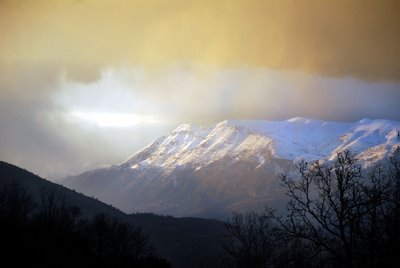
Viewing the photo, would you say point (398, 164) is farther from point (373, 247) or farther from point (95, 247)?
point (95, 247)

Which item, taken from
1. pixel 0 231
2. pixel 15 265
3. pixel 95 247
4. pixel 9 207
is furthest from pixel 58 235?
pixel 9 207

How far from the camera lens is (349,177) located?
34719 millimetres

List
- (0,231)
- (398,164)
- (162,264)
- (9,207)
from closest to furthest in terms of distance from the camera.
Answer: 1. (398,164)
2. (0,231)
3. (162,264)
4. (9,207)

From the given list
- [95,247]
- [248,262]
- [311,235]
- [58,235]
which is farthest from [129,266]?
[95,247]

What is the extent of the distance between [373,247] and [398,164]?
1070 cm

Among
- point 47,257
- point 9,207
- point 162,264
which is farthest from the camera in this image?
point 9,207

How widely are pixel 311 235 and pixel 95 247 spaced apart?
8504 centimetres

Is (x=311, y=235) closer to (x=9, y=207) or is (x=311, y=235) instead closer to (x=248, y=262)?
(x=248, y=262)

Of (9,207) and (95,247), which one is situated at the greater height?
(9,207)

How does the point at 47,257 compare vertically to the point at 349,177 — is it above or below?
below

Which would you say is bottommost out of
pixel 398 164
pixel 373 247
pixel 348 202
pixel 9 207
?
pixel 373 247

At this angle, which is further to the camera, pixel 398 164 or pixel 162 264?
pixel 162 264

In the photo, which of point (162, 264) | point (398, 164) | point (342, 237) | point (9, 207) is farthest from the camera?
point (9, 207)

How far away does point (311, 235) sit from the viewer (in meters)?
34.3
